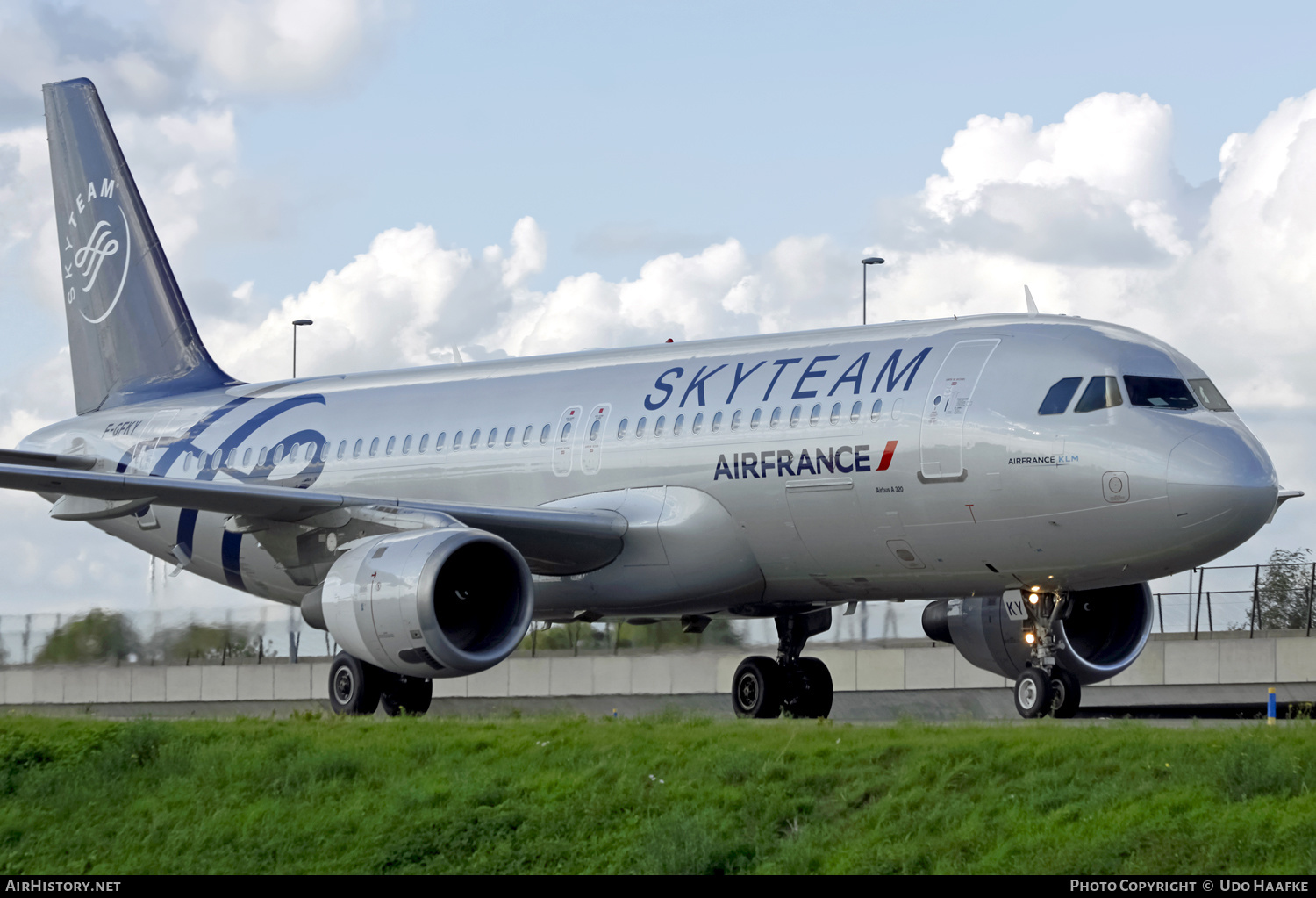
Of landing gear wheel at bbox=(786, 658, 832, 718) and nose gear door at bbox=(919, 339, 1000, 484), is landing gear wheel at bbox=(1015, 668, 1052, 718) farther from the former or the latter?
landing gear wheel at bbox=(786, 658, 832, 718)

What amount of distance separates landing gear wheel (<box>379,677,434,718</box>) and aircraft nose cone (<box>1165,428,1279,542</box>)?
9109 millimetres

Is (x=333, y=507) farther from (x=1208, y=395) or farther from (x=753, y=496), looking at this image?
(x=1208, y=395)

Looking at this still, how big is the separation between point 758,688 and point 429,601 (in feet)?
18.4

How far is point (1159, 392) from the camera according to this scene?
1633 centimetres

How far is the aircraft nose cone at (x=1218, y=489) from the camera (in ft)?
50.1

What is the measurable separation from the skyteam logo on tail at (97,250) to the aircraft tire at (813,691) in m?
13.3

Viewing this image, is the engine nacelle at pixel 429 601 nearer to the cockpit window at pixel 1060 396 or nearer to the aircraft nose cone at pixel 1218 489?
the cockpit window at pixel 1060 396

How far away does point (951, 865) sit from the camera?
1085 centimetres

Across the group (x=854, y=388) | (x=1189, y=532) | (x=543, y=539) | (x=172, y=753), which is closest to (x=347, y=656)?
(x=543, y=539)

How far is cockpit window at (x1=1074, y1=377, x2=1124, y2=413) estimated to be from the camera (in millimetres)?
16172

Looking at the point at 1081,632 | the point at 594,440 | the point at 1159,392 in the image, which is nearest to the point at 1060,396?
the point at 1159,392

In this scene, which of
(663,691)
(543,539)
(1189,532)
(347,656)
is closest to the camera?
(1189,532)
